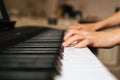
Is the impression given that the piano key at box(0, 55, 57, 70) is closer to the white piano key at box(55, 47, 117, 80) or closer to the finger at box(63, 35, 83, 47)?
the white piano key at box(55, 47, 117, 80)

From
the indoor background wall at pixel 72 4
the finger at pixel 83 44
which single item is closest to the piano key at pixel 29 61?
the finger at pixel 83 44

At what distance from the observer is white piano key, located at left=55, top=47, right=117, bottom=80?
0.43m

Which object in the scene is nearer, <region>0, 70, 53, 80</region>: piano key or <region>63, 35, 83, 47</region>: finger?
<region>0, 70, 53, 80</region>: piano key

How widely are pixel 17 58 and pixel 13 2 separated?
3.31 metres

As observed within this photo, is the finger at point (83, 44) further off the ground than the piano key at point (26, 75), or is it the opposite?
the piano key at point (26, 75)

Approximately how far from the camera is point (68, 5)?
366cm

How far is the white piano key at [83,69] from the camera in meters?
0.43

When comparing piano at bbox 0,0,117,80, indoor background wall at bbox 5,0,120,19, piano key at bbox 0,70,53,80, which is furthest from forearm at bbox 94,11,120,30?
indoor background wall at bbox 5,0,120,19

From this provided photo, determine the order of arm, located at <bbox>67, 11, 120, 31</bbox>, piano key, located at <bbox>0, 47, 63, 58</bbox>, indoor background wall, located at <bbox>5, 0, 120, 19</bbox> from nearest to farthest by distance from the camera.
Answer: piano key, located at <bbox>0, 47, 63, 58</bbox> → arm, located at <bbox>67, 11, 120, 31</bbox> → indoor background wall, located at <bbox>5, 0, 120, 19</bbox>

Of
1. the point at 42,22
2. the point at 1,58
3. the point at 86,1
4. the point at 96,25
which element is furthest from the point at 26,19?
the point at 1,58

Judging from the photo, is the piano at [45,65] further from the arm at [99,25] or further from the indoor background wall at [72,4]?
the indoor background wall at [72,4]

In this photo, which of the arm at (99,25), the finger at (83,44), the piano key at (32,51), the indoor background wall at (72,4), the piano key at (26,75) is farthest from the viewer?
the indoor background wall at (72,4)

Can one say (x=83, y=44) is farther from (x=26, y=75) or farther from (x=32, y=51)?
(x=26, y=75)

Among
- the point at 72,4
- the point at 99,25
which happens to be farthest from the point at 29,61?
the point at 72,4
